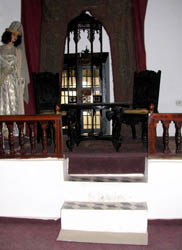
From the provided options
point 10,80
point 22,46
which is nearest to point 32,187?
point 10,80

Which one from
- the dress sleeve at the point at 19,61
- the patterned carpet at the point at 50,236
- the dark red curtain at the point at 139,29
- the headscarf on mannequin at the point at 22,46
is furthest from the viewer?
the dark red curtain at the point at 139,29

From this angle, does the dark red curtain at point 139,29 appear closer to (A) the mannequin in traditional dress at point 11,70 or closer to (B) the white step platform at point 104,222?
(A) the mannequin in traditional dress at point 11,70

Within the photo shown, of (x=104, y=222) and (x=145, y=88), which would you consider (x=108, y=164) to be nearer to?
(x=104, y=222)

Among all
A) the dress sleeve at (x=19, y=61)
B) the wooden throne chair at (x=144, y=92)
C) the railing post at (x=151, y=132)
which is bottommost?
the railing post at (x=151, y=132)

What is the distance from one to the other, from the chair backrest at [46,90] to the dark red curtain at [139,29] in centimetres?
160

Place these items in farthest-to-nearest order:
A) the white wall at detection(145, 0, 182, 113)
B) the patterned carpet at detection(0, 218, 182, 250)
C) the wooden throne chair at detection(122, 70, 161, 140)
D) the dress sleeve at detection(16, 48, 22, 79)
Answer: the white wall at detection(145, 0, 182, 113) < the wooden throne chair at detection(122, 70, 161, 140) < the dress sleeve at detection(16, 48, 22, 79) < the patterned carpet at detection(0, 218, 182, 250)

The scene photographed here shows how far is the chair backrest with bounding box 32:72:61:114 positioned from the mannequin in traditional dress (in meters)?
0.87

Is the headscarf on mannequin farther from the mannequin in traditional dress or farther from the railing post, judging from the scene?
the railing post

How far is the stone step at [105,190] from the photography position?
2561 mm

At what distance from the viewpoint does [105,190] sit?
2.59 meters

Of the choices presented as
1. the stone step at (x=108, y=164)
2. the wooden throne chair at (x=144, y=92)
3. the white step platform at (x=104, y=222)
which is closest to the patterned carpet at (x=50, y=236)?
the white step platform at (x=104, y=222)

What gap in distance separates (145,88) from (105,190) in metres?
2.37

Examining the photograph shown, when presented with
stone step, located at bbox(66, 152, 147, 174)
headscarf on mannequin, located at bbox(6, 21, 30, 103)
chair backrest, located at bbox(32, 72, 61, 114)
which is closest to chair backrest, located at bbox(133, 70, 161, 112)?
chair backrest, located at bbox(32, 72, 61, 114)

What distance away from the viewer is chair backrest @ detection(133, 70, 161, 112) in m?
4.20
